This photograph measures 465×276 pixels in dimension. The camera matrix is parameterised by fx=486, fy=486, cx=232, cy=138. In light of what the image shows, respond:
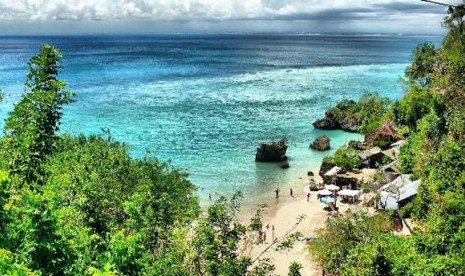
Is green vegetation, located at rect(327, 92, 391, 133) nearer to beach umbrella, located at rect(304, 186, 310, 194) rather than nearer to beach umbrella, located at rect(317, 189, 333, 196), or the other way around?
beach umbrella, located at rect(304, 186, 310, 194)

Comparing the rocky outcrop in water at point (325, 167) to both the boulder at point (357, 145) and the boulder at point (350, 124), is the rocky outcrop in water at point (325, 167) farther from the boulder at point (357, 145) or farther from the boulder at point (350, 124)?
the boulder at point (350, 124)

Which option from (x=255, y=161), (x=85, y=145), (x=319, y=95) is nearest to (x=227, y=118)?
(x=255, y=161)

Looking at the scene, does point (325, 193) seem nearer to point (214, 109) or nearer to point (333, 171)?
point (333, 171)

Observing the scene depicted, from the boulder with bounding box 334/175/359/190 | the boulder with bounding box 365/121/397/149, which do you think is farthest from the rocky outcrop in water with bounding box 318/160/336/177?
the boulder with bounding box 365/121/397/149

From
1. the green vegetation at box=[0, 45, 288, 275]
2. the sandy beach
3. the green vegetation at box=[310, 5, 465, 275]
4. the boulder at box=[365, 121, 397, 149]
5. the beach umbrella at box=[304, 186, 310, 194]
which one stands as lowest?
the sandy beach

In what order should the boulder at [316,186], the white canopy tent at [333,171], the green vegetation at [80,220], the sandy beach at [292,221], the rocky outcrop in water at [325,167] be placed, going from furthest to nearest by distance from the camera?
the rocky outcrop in water at [325,167]
the white canopy tent at [333,171]
the boulder at [316,186]
the sandy beach at [292,221]
the green vegetation at [80,220]

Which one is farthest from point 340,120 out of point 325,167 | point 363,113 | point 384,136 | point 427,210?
point 427,210

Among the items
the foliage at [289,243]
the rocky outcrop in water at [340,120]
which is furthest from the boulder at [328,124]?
the foliage at [289,243]
